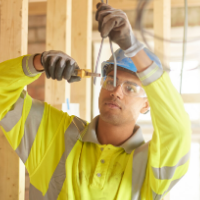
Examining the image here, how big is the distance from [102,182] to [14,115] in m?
0.60

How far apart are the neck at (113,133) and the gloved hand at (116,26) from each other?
2.44 ft

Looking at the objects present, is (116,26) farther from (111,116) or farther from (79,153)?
(79,153)

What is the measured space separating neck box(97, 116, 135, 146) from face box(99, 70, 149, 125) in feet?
0.19

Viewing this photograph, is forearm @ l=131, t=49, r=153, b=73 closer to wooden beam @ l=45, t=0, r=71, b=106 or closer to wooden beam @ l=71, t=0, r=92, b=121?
wooden beam @ l=45, t=0, r=71, b=106

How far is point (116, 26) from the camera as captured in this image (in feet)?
2.51

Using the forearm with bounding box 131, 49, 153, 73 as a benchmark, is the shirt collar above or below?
below

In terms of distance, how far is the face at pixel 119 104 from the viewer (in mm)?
1358

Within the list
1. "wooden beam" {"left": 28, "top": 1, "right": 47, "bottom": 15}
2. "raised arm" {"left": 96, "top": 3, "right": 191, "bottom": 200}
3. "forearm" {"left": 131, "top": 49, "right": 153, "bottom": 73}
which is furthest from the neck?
"wooden beam" {"left": 28, "top": 1, "right": 47, "bottom": 15}

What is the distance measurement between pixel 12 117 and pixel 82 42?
3.40 feet

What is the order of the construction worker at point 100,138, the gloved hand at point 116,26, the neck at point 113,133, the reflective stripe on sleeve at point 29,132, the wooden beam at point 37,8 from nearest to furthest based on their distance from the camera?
the gloved hand at point 116,26, the construction worker at point 100,138, the reflective stripe on sleeve at point 29,132, the neck at point 113,133, the wooden beam at point 37,8

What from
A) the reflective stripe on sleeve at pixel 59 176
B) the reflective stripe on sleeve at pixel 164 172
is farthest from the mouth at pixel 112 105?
the reflective stripe on sleeve at pixel 164 172

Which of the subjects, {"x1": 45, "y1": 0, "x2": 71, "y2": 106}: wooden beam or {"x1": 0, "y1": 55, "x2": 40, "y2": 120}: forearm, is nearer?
{"x1": 0, "y1": 55, "x2": 40, "y2": 120}: forearm

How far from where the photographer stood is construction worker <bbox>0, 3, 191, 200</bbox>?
3.55 feet

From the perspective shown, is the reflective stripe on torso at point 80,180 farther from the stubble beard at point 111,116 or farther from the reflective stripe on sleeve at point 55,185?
the stubble beard at point 111,116
